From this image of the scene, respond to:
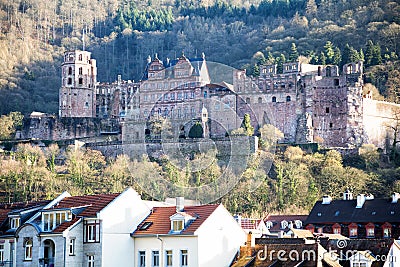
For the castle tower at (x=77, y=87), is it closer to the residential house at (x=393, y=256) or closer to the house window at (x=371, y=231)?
the house window at (x=371, y=231)

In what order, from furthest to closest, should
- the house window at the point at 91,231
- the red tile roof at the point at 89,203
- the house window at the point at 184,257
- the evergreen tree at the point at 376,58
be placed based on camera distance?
the evergreen tree at the point at 376,58, the red tile roof at the point at 89,203, the house window at the point at 91,231, the house window at the point at 184,257

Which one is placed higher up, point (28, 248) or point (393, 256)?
point (28, 248)

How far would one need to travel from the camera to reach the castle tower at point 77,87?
10450 centimetres

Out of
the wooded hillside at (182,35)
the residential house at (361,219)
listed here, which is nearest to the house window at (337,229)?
the residential house at (361,219)

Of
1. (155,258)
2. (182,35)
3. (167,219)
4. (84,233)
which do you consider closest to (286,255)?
(167,219)

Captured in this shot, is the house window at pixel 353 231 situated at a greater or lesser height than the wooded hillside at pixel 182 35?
lesser

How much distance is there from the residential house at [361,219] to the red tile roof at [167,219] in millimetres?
19026

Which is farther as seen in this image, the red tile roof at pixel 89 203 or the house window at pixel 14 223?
the house window at pixel 14 223

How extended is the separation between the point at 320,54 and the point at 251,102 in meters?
22.1

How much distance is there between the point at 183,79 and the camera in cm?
9919

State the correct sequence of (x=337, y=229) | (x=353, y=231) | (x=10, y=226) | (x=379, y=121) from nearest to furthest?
(x=10, y=226) < (x=353, y=231) < (x=337, y=229) < (x=379, y=121)

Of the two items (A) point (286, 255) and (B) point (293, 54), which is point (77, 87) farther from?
(A) point (286, 255)

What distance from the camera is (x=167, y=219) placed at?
41.2m

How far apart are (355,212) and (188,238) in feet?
74.1
